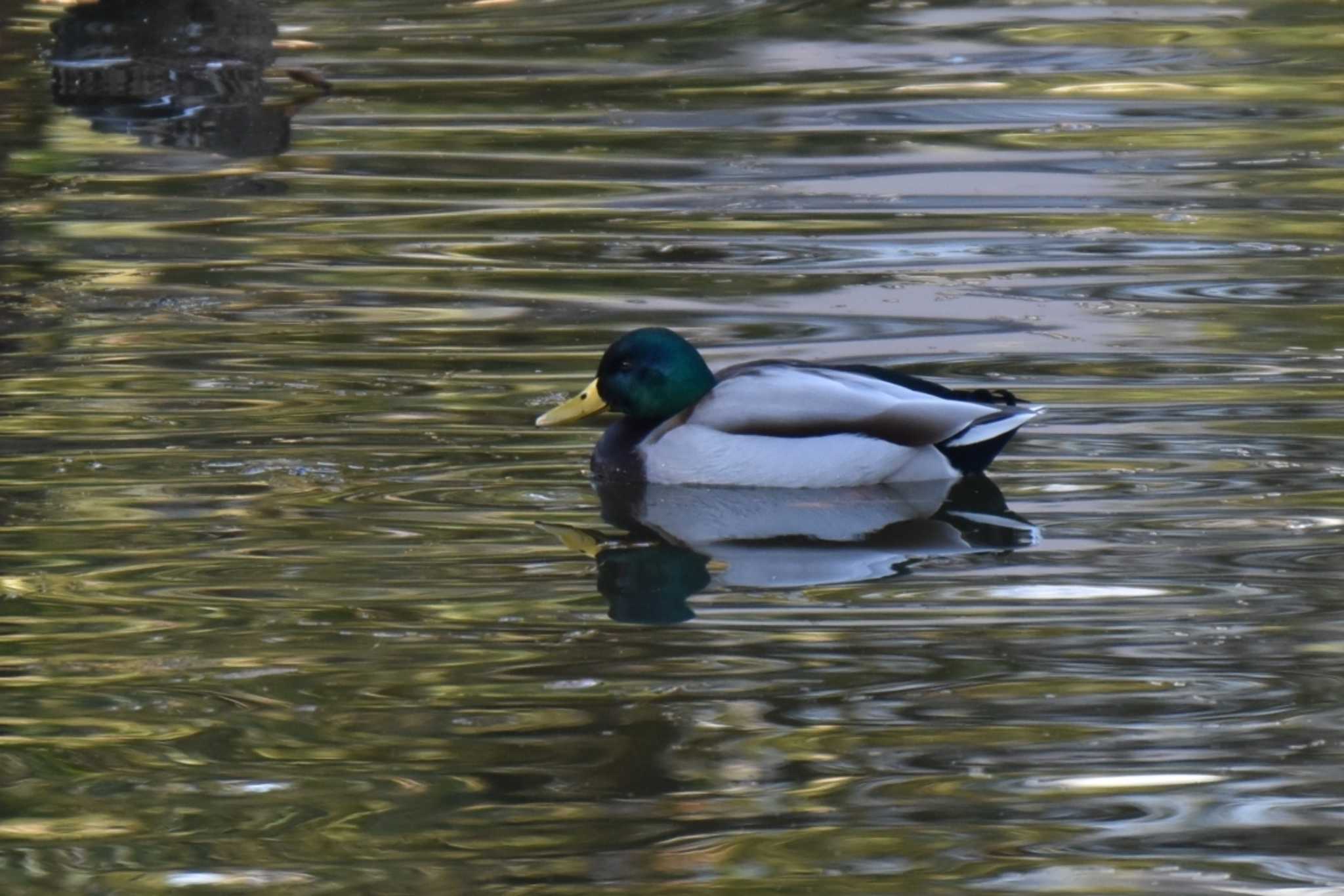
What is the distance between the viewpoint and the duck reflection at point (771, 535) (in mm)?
6176

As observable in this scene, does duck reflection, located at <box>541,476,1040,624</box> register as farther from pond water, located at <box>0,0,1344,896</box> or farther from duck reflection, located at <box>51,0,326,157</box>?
duck reflection, located at <box>51,0,326,157</box>

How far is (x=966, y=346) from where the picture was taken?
330 inches

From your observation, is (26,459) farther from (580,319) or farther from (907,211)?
(907,211)

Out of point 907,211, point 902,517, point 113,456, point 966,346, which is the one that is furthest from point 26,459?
point 907,211

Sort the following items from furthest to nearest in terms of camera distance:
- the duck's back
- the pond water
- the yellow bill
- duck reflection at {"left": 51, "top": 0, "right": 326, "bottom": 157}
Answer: duck reflection at {"left": 51, "top": 0, "right": 326, "bottom": 157}
the yellow bill
the duck's back
the pond water

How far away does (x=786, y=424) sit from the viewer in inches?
271

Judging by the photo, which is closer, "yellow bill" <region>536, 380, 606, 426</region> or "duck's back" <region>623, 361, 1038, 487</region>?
"duck's back" <region>623, 361, 1038, 487</region>

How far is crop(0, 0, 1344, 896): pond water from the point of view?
15.1 feet

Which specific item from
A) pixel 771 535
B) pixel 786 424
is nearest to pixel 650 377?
pixel 786 424

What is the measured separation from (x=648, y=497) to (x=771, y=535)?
0.52 metres

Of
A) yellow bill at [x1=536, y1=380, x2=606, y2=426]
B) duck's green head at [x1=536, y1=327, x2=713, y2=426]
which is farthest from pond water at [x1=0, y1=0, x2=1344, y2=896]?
duck's green head at [x1=536, y1=327, x2=713, y2=426]

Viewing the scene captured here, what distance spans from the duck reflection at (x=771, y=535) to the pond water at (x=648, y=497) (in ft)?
0.08

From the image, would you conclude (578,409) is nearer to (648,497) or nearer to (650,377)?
(650,377)

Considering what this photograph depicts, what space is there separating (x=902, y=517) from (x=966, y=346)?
1716mm
